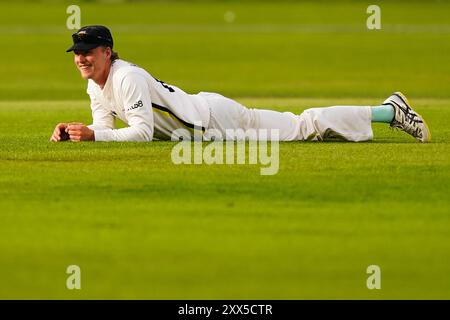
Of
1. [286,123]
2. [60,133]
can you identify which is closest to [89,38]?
[60,133]

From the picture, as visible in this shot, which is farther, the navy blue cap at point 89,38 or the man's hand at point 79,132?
the man's hand at point 79,132

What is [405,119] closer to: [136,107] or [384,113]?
[384,113]

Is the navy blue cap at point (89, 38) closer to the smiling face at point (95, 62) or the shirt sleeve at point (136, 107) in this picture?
the smiling face at point (95, 62)

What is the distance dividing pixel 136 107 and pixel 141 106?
2.0 inches

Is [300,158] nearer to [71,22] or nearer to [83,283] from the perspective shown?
[83,283]

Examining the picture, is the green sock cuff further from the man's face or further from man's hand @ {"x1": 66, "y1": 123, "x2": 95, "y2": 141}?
man's hand @ {"x1": 66, "y1": 123, "x2": 95, "y2": 141}

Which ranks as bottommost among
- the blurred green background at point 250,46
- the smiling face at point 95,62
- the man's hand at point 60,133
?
the man's hand at point 60,133

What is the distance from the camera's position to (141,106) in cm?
1284

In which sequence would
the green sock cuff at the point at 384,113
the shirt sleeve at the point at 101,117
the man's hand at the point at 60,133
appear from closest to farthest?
the man's hand at the point at 60,133, the green sock cuff at the point at 384,113, the shirt sleeve at the point at 101,117

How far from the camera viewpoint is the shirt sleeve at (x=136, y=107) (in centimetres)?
1280

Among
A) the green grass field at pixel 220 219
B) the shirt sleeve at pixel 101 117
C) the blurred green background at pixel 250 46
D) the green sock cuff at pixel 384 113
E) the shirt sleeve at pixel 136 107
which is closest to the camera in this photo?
the green grass field at pixel 220 219

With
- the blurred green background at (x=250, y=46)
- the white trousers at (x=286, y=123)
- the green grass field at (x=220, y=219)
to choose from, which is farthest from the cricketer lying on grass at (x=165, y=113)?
the blurred green background at (x=250, y=46)
